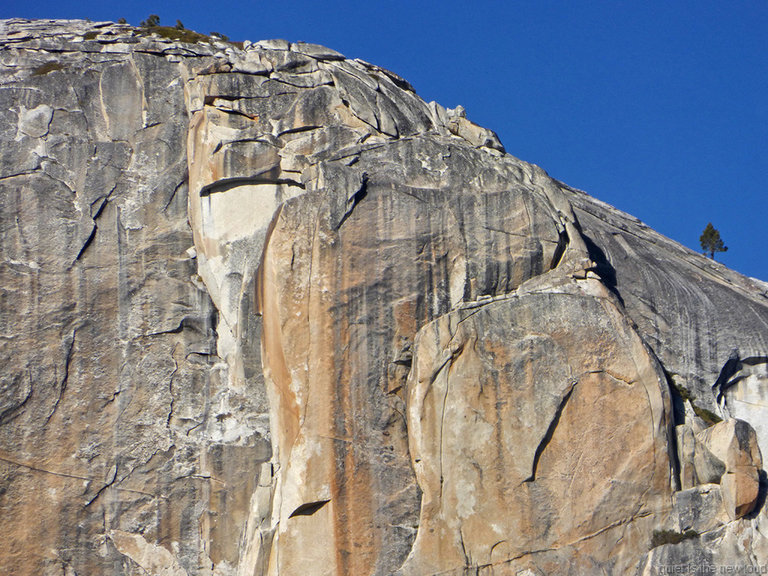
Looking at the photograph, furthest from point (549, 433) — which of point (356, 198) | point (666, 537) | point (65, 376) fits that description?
point (65, 376)

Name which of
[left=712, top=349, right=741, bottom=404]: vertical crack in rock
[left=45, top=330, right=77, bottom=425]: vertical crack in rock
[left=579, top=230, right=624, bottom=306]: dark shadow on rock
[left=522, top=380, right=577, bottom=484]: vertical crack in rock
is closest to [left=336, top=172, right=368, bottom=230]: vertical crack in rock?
[left=579, top=230, right=624, bottom=306]: dark shadow on rock

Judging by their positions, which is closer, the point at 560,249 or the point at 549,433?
the point at 549,433

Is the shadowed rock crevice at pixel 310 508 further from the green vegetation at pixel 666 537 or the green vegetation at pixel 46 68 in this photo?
the green vegetation at pixel 46 68

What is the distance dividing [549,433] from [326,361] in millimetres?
5475

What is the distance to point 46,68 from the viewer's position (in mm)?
33594

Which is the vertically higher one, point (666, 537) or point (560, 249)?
point (560, 249)

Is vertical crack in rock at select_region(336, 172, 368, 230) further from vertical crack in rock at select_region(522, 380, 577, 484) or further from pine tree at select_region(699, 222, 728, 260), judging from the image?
pine tree at select_region(699, 222, 728, 260)

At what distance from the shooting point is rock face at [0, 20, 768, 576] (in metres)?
28.6

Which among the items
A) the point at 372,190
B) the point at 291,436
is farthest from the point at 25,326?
the point at 372,190

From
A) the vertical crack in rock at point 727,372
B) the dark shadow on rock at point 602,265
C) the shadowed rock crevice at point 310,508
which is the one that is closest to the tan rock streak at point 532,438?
the shadowed rock crevice at point 310,508

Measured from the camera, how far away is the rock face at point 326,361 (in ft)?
93.9

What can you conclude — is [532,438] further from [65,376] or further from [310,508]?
[65,376]

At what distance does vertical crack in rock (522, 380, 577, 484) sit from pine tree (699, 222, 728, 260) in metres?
23.1

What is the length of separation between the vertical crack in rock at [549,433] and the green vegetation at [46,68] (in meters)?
16.3
